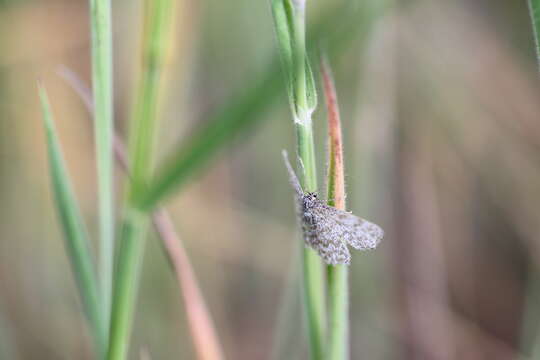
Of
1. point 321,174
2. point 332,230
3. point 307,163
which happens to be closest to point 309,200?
point 332,230

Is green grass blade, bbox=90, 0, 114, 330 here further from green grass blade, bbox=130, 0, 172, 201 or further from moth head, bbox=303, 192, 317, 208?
moth head, bbox=303, 192, 317, 208

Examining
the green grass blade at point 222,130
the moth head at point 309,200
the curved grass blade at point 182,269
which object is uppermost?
the green grass blade at point 222,130

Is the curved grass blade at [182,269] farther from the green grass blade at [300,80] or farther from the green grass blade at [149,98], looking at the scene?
the green grass blade at [300,80]

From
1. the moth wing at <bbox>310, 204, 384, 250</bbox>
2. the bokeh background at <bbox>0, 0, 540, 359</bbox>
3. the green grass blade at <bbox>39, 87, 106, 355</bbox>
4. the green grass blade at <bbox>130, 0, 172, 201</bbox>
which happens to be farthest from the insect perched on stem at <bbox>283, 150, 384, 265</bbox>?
the bokeh background at <bbox>0, 0, 540, 359</bbox>

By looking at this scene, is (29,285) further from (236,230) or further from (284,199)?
(284,199)

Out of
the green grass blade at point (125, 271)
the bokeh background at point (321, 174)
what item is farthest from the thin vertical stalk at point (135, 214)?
the bokeh background at point (321, 174)

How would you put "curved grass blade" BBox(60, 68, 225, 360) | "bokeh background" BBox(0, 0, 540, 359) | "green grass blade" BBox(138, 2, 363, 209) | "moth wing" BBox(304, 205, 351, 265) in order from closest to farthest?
"green grass blade" BBox(138, 2, 363, 209) → "moth wing" BBox(304, 205, 351, 265) → "curved grass blade" BBox(60, 68, 225, 360) → "bokeh background" BBox(0, 0, 540, 359)
